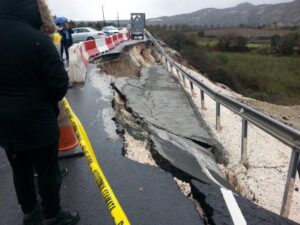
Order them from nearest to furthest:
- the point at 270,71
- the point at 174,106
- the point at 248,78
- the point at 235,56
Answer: the point at 174,106 < the point at 248,78 < the point at 270,71 < the point at 235,56

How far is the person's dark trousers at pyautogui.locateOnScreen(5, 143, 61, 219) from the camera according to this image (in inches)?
115

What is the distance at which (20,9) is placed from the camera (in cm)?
263

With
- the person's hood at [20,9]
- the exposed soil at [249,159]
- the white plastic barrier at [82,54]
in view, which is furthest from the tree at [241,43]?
the person's hood at [20,9]

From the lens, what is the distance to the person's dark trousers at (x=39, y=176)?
2930 mm

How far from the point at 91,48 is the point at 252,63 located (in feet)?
117

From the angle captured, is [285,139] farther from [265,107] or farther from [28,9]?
[265,107]

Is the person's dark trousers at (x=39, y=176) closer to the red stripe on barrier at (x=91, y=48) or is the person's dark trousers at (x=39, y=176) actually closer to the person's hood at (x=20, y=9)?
the person's hood at (x=20, y=9)

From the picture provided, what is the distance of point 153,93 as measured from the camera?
1132 cm

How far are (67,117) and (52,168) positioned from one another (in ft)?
5.77

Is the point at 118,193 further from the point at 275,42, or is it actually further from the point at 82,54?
the point at 275,42

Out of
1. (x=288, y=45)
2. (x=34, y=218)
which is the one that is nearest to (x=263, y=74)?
(x=288, y=45)

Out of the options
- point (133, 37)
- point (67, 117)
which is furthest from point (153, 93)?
point (133, 37)

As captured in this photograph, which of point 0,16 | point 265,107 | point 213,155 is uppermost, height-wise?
point 0,16

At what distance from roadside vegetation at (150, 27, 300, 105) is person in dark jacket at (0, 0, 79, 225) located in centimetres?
2603
